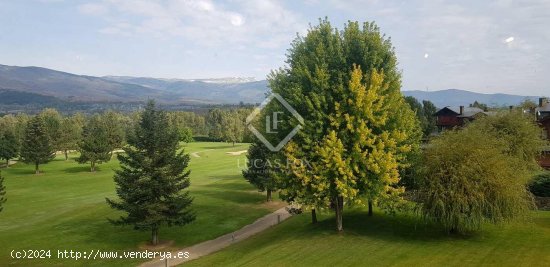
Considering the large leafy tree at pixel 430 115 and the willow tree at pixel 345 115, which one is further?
the large leafy tree at pixel 430 115

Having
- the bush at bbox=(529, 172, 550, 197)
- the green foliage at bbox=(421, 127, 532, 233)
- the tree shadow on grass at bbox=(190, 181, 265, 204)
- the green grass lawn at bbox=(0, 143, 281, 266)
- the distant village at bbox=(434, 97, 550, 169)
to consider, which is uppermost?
the distant village at bbox=(434, 97, 550, 169)

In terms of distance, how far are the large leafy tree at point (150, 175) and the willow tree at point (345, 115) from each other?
9304 mm

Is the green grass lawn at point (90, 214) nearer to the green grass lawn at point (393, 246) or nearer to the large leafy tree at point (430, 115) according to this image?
the green grass lawn at point (393, 246)

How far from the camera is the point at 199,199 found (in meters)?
47.0

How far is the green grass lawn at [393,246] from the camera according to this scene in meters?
20.0

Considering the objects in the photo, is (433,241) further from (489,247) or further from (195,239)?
(195,239)

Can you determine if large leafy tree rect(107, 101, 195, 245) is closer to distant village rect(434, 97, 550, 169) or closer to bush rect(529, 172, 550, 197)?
bush rect(529, 172, 550, 197)

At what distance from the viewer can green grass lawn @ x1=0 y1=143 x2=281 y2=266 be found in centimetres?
3181

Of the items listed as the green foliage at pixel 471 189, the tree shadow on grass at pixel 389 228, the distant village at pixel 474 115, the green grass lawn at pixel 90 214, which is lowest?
the green grass lawn at pixel 90 214

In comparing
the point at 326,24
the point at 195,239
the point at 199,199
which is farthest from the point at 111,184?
the point at 326,24

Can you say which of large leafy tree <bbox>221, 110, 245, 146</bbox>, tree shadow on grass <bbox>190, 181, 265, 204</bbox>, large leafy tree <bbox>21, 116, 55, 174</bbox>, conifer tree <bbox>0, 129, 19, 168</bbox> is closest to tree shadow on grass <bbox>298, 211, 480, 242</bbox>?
tree shadow on grass <bbox>190, 181, 265, 204</bbox>

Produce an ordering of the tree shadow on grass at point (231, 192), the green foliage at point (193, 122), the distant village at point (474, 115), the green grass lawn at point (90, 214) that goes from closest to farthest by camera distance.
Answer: the green grass lawn at point (90, 214), the tree shadow on grass at point (231, 192), the distant village at point (474, 115), the green foliage at point (193, 122)

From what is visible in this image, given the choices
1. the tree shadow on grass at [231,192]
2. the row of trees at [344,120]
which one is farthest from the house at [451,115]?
the row of trees at [344,120]

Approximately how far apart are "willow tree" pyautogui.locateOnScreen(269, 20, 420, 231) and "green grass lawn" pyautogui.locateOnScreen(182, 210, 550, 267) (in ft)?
7.94
